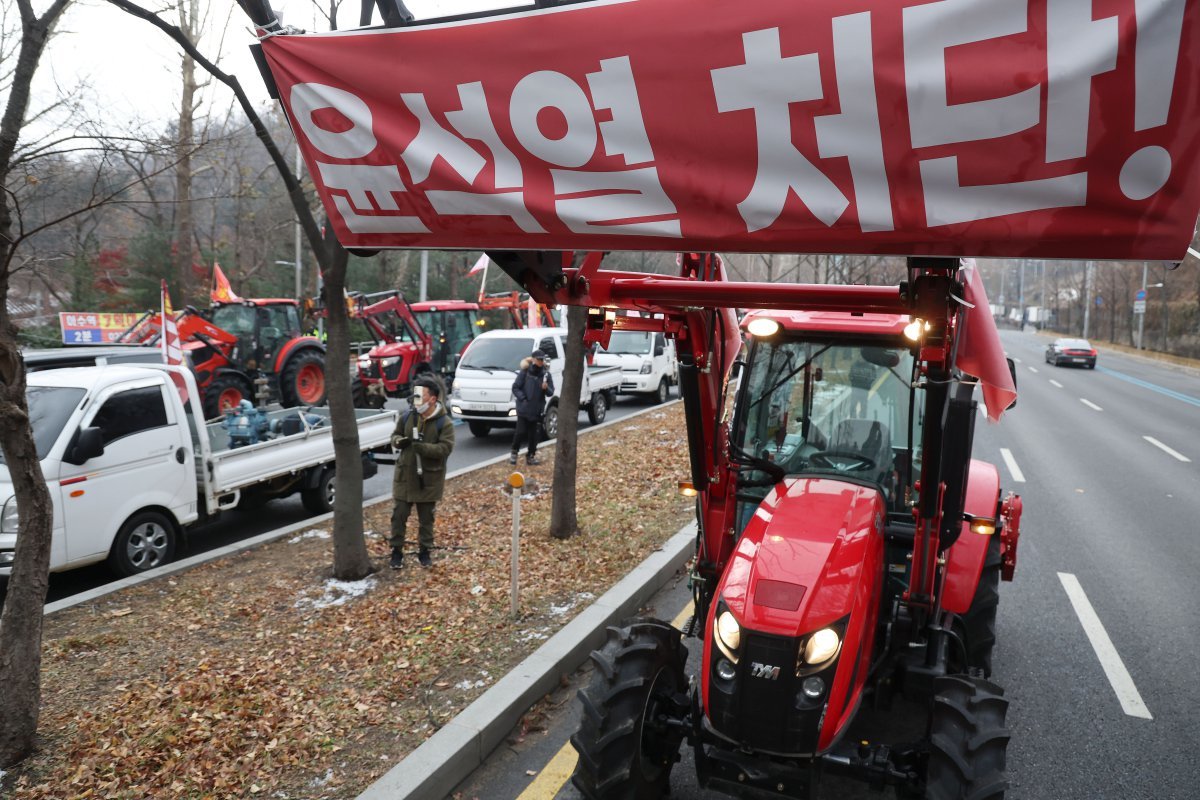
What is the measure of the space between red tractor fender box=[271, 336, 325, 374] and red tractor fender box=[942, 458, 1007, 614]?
15.6 metres

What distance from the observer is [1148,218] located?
2.10m

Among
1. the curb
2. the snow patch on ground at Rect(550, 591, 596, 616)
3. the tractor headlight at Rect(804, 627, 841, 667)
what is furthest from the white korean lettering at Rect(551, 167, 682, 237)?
the snow patch on ground at Rect(550, 591, 596, 616)

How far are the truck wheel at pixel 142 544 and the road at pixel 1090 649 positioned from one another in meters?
4.68

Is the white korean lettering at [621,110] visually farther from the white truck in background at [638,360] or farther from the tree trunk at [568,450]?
the white truck in background at [638,360]

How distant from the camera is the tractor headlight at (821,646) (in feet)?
10.5

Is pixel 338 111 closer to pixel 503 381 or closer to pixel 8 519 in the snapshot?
A: pixel 8 519

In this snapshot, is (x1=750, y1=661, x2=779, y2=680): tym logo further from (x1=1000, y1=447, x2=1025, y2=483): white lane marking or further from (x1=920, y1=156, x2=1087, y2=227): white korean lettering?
(x1=1000, y1=447, x2=1025, y2=483): white lane marking

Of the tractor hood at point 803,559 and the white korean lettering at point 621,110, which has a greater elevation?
the white korean lettering at point 621,110

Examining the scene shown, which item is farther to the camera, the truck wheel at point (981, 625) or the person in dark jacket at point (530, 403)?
the person in dark jacket at point (530, 403)

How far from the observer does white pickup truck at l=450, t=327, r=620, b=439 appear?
14.9 m

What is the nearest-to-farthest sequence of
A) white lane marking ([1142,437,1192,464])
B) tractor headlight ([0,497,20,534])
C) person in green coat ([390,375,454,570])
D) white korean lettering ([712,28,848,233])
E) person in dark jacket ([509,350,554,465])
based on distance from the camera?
1. white korean lettering ([712,28,848,233])
2. tractor headlight ([0,497,20,534])
3. person in green coat ([390,375,454,570])
4. person in dark jacket ([509,350,554,465])
5. white lane marking ([1142,437,1192,464])

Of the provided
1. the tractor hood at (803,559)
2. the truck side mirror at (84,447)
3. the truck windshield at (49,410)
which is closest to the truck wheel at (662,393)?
the truck windshield at (49,410)

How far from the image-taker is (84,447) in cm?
668

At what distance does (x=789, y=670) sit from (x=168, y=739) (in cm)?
334
